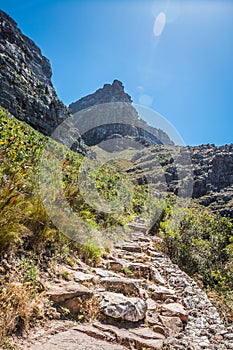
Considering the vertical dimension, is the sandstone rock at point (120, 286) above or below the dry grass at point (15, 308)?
above

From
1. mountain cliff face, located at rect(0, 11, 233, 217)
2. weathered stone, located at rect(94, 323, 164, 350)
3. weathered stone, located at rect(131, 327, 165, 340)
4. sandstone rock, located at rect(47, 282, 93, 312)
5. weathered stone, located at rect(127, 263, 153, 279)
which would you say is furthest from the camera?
mountain cliff face, located at rect(0, 11, 233, 217)

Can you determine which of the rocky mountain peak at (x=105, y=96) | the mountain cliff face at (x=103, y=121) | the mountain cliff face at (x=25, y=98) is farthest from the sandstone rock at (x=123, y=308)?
the rocky mountain peak at (x=105, y=96)

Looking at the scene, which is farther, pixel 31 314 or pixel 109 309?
pixel 109 309

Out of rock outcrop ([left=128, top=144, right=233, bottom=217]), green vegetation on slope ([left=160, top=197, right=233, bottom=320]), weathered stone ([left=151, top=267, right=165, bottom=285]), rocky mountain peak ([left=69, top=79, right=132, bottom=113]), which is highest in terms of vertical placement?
rocky mountain peak ([left=69, top=79, right=132, bottom=113])

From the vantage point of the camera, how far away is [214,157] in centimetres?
6994

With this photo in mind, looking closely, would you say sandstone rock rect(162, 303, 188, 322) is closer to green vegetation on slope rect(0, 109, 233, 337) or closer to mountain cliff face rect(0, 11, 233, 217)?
green vegetation on slope rect(0, 109, 233, 337)

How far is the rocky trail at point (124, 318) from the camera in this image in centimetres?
250

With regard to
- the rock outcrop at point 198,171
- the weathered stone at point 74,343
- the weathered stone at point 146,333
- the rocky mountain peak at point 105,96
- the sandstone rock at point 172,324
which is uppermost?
the rocky mountain peak at point 105,96

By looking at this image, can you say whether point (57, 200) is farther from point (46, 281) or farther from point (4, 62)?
point (4, 62)

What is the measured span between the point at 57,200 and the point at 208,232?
730cm

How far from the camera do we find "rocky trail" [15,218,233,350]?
2.50 meters

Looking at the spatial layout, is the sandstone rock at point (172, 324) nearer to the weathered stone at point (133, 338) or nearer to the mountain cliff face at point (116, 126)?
the weathered stone at point (133, 338)

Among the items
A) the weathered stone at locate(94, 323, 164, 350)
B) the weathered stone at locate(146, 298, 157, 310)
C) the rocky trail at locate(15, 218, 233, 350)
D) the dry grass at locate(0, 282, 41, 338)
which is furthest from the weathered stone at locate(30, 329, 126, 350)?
the weathered stone at locate(146, 298, 157, 310)

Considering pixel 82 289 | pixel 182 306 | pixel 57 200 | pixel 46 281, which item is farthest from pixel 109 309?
pixel 57 200
